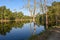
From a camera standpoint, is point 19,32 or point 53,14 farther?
point 53,14

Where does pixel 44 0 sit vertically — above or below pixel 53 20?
above

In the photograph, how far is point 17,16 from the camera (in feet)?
493

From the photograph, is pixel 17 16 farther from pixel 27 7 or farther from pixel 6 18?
pixel 27 7

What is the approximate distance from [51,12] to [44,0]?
46.8 metres

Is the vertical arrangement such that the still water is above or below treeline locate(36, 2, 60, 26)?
below

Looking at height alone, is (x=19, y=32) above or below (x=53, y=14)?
below

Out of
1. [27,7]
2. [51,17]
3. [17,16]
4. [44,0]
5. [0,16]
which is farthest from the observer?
[17,16]

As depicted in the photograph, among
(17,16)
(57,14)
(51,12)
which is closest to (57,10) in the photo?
(57,14)

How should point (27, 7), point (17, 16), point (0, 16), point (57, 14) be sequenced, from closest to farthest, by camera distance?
point (27, 7)
point (57, 14)
point (0, 16)
point (17, 16)

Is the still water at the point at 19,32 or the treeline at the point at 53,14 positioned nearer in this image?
the still water at the point at 19,32

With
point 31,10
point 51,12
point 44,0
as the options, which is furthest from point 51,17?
point 31,10

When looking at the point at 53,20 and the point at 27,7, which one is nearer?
the point at 27,7

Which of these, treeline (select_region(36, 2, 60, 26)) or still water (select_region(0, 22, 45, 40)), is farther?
treeline (select_region(36, 2, 60, 26))

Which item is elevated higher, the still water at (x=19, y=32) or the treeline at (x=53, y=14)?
the treeline at (x=53, y=14)
